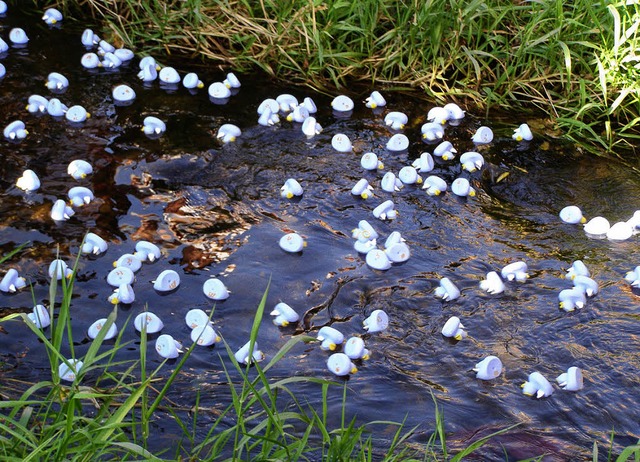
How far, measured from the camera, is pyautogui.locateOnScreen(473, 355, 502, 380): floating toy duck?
11.4 ft

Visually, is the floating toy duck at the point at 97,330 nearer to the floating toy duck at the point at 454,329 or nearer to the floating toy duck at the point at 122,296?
the floating toy duck at the point at 122,296

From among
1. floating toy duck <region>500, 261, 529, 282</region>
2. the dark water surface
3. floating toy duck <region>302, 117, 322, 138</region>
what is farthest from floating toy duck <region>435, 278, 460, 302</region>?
floating toy duck <region>302, 117, 322, 138</region>

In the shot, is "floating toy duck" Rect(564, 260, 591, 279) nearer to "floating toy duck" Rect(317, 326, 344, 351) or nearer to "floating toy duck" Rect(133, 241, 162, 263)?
"floating toy duck" Rect(317, 326, 344, 351)

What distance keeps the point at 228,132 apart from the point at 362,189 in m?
1.05

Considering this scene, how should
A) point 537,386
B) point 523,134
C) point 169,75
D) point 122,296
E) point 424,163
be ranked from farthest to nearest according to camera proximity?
1. point 169,75
2. point 523,134
3. point 424,163
4. point 122,296
5. point 537,386

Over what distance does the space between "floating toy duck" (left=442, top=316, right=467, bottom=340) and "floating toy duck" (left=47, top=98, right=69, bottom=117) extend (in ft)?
9.88

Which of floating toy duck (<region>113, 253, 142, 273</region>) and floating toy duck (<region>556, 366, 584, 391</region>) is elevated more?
floating toy duck (<region>556, 366, 584, 391</region>)

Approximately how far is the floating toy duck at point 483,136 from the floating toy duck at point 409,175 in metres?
0.67

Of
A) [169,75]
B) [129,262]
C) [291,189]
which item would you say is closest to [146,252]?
[129,262]

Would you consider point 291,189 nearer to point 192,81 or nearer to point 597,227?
point 192,81

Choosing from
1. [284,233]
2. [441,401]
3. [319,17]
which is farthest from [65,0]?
[441,401]

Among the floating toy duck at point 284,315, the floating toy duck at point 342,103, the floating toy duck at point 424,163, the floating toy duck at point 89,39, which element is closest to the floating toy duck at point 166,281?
the floating toy duck at point 284,315

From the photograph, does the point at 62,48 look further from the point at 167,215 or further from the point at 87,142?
the point at 167,215

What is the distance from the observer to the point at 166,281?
3.94 meters
